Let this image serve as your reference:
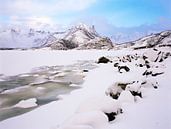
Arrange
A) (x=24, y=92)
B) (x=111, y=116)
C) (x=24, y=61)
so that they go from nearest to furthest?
(x=111, y=116) → (x=24, y=92) → (x=24, y=61)

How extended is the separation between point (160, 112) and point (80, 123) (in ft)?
5.39

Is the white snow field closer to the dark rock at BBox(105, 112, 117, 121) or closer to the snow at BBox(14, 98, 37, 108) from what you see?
the dark rock at BBox(105, 112, 117, 121)

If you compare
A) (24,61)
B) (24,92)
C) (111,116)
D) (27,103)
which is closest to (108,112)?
(111,116)

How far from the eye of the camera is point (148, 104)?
554 centimetres

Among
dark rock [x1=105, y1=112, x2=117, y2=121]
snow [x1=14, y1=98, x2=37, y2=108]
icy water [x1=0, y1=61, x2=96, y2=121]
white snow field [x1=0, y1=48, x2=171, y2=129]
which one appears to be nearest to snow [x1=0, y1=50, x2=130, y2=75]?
icy water [x1=0, y1=61, x2=96, y2=121]

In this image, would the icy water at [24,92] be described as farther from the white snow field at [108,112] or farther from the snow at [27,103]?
the white snow field at [108,112]

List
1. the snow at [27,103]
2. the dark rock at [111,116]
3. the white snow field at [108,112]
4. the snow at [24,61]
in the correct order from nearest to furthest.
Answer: the white snow field at [108,112] < the dark rock at [111,116] < the snow at [27,103] < the snow at [24,61]

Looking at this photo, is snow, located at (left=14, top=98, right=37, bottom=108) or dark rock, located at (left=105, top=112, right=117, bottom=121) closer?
dark rock, located at (left=105, top=112, right=117, bottom=121)

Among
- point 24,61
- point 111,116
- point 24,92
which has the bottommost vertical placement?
point 24,61

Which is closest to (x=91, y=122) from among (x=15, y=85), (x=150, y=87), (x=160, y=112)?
(x=160, y=112)

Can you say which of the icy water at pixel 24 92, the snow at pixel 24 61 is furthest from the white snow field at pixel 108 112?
the snow at pixel 24 61

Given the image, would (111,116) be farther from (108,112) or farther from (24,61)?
(24,61)

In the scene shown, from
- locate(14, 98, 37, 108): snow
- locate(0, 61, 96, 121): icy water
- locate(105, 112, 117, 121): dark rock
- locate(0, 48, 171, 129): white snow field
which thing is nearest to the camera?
locate(0, 48, 171, 129): white snow field

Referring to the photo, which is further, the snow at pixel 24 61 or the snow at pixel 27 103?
the snow at pixel 24 61
